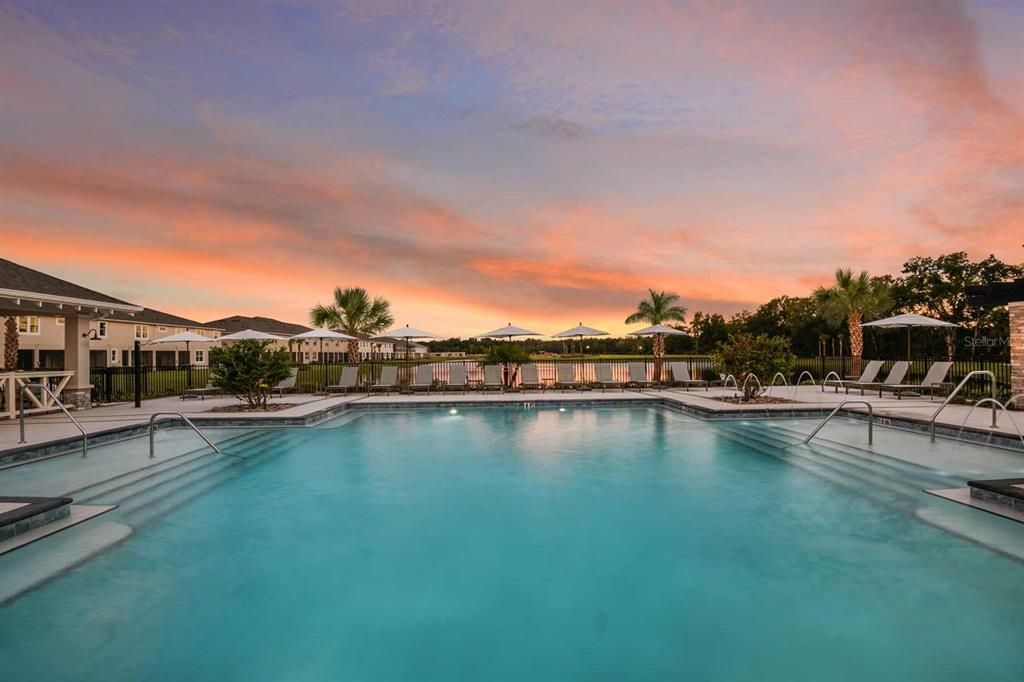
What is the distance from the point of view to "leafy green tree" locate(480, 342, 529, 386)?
732 inches

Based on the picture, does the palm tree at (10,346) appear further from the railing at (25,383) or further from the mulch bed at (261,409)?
the mulch bed at (261,409)

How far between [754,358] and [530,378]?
23.2ft

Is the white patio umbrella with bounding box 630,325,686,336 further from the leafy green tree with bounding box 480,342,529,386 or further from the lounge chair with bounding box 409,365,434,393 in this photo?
the lounge chair with bounding box 409,365,434,393

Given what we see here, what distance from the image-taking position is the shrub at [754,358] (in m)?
13.1

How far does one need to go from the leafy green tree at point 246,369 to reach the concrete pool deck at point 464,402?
0.78 m


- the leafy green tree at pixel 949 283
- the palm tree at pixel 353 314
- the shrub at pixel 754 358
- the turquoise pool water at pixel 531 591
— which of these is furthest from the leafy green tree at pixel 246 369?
the leafy green tree at pixel 949 283

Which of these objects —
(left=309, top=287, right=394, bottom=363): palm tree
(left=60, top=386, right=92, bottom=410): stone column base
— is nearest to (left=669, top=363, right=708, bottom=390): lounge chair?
(left=309, top=287, right=394, bottom=363): palm tree

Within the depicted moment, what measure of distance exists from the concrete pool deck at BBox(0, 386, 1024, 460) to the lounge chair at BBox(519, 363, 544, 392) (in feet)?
1.05

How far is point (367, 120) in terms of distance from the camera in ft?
51.1

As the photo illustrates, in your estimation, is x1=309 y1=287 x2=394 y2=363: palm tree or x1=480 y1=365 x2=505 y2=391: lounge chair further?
x1=309 y1=287 x2=394 y2=363: palm tree

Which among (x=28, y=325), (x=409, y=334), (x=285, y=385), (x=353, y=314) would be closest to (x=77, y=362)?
(x=285, y=385)

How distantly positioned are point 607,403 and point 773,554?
10.6 meters

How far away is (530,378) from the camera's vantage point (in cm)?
1755

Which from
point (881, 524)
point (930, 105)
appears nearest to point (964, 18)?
point (930, 105)
